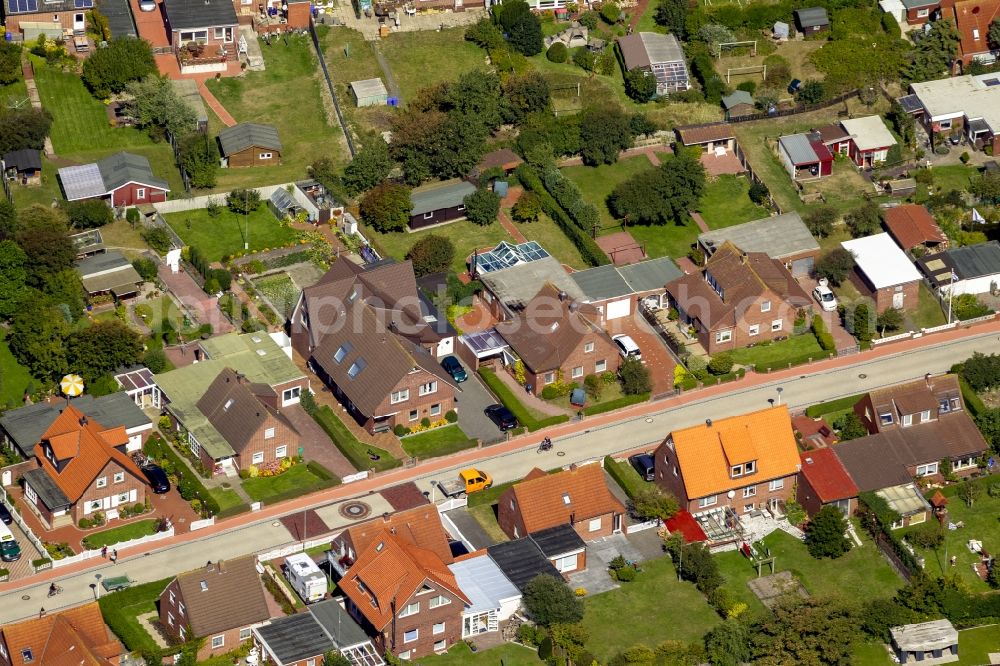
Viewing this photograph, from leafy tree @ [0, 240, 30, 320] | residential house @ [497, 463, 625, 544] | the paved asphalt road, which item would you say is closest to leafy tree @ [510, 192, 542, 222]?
the paved asphalt road

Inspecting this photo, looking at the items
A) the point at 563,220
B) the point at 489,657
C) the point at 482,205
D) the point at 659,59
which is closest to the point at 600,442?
the point at 489,657

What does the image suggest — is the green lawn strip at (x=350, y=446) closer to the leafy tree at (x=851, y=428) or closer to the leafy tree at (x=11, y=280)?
the leafy tree at (x=11, y=280)

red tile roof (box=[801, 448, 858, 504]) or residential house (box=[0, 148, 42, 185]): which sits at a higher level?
residential house (box=[0, 148, 42, 185])

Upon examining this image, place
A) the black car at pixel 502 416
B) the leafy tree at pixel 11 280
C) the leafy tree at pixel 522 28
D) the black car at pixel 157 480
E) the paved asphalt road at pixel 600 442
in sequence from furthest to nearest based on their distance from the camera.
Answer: the leafy tree at pixel 522 28, the leafy tree at pixel 11 280, the black car at pixel 502 416, the black car at pixel 157 480, the paved asphalt road at pixel 600 442

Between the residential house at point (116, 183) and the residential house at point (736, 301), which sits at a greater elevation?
the residential house at point (116, 183)

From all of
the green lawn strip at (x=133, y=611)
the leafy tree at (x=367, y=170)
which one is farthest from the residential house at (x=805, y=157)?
the green lawn strip at (x=133, y=611)

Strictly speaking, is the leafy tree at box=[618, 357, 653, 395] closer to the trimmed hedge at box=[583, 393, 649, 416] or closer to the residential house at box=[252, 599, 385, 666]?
the trimmed hedge at box=[583, 393, 649, 416]
